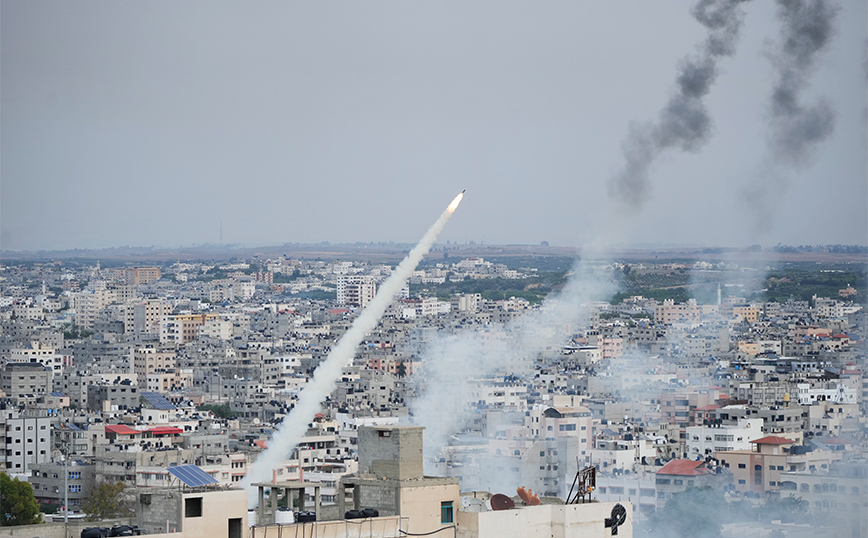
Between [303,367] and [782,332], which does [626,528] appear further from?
[782,332]

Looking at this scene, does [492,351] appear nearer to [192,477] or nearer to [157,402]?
[157,402]

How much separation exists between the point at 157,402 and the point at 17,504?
21.6 m

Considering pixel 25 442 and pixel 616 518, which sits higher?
pixel 616 518

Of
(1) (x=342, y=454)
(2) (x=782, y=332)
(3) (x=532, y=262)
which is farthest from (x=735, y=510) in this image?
(3) (x=532, y=262)

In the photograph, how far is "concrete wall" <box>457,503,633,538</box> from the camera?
14.1 m

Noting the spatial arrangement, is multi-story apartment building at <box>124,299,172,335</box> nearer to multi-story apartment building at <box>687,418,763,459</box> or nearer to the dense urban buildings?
the dense urban buildings

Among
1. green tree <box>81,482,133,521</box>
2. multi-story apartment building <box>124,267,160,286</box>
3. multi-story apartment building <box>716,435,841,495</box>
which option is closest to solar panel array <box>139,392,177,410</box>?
multi-story apartment building <box>716,435,841,495</box>

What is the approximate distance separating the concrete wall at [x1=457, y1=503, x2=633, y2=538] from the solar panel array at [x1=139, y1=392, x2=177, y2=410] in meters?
36.5

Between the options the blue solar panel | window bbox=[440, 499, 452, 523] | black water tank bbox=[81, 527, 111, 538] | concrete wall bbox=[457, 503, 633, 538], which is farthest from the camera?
the blue solar panel

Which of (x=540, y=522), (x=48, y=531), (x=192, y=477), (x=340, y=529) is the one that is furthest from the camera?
(x=192, y=477)

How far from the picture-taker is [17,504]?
31109mm

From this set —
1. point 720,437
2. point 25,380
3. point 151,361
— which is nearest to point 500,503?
point 720,437

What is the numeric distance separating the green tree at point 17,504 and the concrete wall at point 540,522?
16.7 metres

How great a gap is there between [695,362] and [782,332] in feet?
43.1
